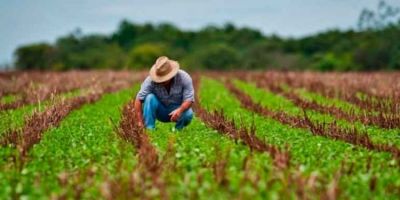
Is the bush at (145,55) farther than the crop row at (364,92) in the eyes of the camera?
Yes

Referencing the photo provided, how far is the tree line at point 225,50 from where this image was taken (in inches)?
2584

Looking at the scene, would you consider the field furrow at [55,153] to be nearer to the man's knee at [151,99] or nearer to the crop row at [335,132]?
the man's knee at [151,99]

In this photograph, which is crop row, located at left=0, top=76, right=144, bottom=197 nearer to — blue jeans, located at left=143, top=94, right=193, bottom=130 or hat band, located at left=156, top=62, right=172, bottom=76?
blue jeans, located at left=143, top=94, right=193, bottom=130

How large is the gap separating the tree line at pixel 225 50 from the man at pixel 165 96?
42697mm

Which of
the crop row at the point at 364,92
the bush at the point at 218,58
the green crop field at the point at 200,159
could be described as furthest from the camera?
the bush at the point at 218,58

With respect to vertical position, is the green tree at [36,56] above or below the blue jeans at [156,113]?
below

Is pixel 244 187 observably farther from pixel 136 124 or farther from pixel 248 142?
pixel 136 124

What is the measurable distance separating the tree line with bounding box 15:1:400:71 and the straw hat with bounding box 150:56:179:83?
43284mm

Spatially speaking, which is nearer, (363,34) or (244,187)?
(244,187)

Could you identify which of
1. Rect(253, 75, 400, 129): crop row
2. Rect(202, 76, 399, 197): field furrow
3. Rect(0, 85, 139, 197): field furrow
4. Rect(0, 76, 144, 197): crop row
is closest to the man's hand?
Rect(0, 85, 139, 197): field furrow

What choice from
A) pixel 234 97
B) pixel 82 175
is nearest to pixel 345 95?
pixel 234 97

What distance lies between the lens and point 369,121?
1291cm

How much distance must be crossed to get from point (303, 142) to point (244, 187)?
3.91 metres

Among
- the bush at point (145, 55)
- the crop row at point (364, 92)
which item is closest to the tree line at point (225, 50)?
the bush at point (145, 55)
